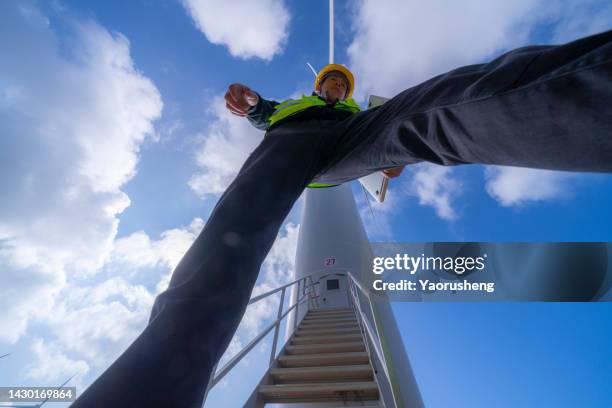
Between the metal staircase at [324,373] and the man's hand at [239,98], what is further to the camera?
the metal staircase at [324,373]

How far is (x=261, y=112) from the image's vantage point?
1467 mm

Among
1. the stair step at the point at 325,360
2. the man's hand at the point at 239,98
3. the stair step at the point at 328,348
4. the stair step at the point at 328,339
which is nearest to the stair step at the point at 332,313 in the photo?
the stair step at the point at 328,339

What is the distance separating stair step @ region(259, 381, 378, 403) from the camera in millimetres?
1739

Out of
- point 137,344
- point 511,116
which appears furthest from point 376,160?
point 137,344

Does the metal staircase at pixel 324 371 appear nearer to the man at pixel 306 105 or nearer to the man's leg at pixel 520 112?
the man at pixel 306 105

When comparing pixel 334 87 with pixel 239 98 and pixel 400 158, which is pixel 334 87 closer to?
pixel 239 98

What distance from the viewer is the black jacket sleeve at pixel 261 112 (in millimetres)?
1446

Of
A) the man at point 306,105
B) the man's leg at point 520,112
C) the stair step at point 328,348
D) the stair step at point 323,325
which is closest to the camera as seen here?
the man's leg at point 520,112

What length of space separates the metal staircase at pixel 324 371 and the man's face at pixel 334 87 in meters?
1.75

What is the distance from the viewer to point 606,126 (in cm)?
45

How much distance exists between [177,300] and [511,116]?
0.75 metres

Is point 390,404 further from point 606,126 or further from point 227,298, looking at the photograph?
point 606,126

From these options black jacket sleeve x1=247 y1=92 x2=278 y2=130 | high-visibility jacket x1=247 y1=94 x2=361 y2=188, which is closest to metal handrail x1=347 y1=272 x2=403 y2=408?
high-visibility jacket x1=247 y1=94 x2=361 y2=188

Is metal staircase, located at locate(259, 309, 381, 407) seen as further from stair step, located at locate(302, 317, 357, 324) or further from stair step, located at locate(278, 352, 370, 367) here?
stair step, located at locate(302, 317, 357, 324)
